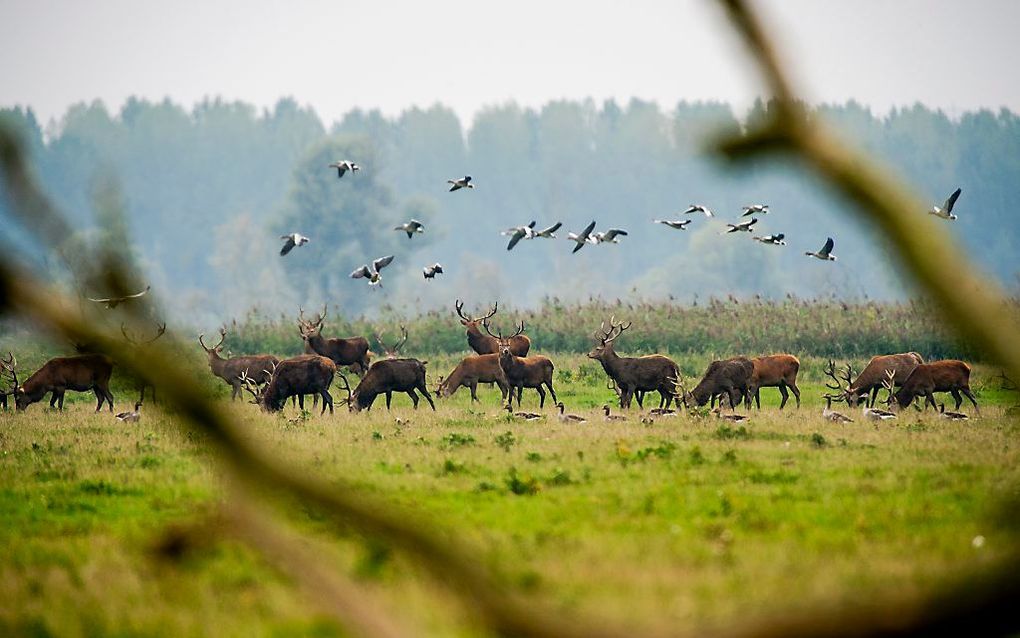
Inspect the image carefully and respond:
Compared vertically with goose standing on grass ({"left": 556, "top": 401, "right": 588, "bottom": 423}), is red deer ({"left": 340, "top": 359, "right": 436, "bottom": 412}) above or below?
above

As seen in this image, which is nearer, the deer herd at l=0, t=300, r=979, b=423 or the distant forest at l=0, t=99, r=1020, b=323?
the deer herd at l=0, t=300, r=979, b=423

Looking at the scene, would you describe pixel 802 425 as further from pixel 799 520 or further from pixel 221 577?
pixel 221 577

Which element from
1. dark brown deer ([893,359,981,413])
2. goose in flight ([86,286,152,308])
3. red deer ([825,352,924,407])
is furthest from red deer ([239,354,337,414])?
goose in flight ([86,286,152,308])

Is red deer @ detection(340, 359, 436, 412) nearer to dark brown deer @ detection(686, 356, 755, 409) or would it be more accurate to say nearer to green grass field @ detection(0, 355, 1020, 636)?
green grass field @ detection(0, 355, 1020, 636)

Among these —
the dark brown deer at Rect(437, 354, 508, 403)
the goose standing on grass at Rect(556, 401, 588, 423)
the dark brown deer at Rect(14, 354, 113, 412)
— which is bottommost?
the goose standing on grass at Rect(556, 401, 588, 423)

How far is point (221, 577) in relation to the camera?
30.1 ft

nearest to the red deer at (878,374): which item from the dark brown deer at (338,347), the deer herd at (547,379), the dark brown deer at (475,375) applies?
the deer herd at (547,379)

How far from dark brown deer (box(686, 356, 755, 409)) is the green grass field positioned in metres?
3.24

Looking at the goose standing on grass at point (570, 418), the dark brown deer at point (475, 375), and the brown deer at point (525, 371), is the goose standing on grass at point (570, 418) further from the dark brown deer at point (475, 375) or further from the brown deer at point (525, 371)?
the dark brown deer at point (475, 375)

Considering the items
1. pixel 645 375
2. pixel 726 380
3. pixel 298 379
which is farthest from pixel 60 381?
pixel 726 380

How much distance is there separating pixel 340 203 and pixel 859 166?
109m

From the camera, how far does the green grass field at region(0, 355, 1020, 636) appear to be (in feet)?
26.3

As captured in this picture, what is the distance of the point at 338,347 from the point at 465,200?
127271mm

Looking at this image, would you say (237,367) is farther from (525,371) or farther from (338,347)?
(525,371)
